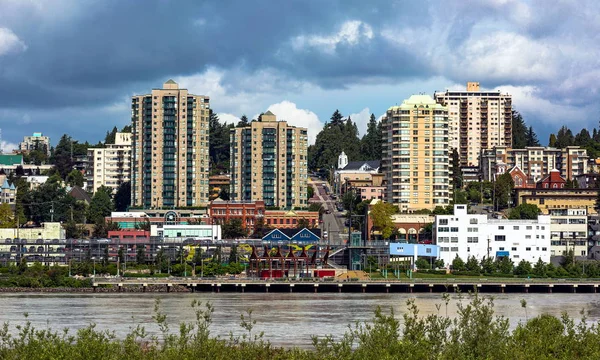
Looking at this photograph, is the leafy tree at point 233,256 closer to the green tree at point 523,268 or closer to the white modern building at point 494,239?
the white modern building at point 494,239

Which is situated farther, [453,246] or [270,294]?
[453,246]

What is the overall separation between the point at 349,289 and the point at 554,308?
32395 mm

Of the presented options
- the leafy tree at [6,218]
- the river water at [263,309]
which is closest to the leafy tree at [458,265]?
the river water at [263,309]

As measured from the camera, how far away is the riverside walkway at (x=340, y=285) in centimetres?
13775

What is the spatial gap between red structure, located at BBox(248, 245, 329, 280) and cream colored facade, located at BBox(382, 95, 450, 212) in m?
36.4

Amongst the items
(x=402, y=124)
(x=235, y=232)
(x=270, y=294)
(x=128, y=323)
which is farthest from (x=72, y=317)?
(x=402, y=124)

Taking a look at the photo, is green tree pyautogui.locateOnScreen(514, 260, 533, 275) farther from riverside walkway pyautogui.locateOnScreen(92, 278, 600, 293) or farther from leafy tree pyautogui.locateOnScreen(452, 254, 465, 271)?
riverside walkway pyautogui.locateOnScreen(92, 278, 600, 293)

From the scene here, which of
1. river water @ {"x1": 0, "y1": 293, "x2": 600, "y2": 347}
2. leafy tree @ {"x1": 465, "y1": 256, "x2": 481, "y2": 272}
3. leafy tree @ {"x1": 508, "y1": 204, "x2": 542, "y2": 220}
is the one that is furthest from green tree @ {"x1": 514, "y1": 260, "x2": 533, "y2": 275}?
leafy tree @ {"x1": 508, "y1": 204, "x2": 542, "y2": 220}

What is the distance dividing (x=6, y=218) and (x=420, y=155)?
65368 millimetres

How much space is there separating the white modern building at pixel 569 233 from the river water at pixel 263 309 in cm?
3060

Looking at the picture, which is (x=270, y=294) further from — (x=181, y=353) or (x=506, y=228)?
(x=181, y=353)

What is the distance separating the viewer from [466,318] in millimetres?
61312

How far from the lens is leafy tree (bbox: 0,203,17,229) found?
622 ft

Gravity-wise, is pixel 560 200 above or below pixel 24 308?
above
